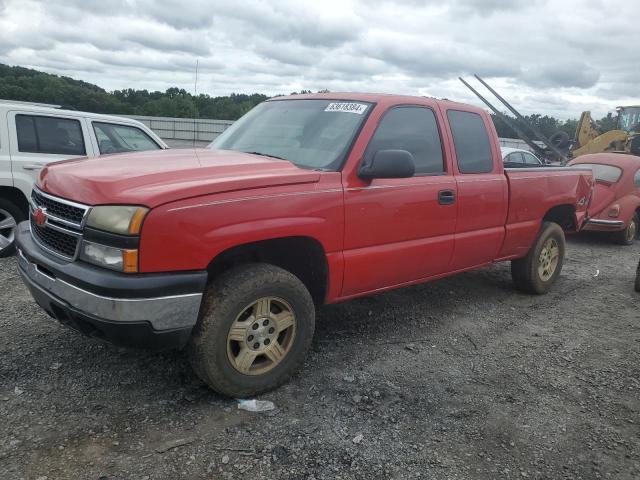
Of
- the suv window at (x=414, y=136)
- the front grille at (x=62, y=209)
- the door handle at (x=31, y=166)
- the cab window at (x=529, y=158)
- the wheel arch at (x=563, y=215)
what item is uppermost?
the suv window at (x=414, y=136)

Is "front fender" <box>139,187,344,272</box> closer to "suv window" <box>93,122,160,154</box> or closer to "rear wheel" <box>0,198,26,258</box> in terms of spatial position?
"suv window" <box>93,122,160,154</box>

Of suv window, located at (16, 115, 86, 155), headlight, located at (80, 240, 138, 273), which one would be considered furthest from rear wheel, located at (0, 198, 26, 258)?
headlight, located at (80, 240, 138, 273)

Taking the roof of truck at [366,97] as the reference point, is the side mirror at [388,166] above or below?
below

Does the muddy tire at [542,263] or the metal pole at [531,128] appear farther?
the metal pole at [531,128]

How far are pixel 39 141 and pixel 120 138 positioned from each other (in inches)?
36.6

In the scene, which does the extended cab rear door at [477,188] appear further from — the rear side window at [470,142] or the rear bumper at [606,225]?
the rear bumper at [606,225]

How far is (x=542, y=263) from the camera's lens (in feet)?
18.9

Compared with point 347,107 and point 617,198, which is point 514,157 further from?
point 347,107

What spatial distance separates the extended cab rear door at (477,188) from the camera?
4.45m

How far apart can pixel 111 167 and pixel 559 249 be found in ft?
15.7

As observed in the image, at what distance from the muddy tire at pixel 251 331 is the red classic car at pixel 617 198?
7262mm

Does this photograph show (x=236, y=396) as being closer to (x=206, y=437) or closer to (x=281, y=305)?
(x=206, y=437)

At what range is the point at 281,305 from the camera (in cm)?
330

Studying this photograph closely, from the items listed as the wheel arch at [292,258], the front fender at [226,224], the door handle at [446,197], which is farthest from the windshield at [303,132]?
the door handle at [446,197]
